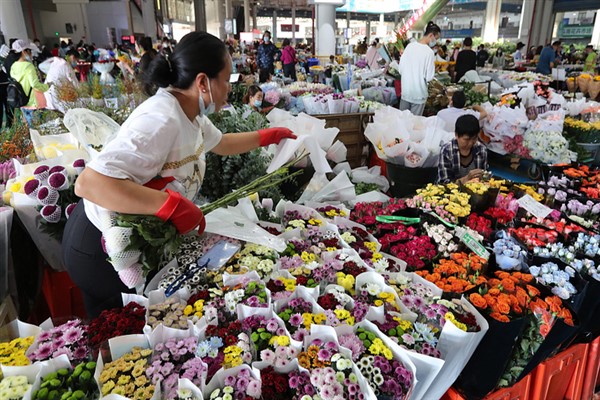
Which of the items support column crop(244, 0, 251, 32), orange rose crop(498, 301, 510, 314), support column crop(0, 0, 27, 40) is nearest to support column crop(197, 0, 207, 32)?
support column crop(244, 0, 251, 32)

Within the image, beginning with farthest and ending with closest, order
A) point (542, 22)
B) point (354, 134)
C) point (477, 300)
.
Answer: point (542, 22)
point (354, 134)
point (477, 300)

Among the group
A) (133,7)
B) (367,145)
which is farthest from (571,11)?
(133,7)

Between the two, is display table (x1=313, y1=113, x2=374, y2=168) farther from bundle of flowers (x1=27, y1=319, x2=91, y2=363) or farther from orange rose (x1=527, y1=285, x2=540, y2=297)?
bundle of flowers (x1=27, y1=319, x2=91, y2=363)

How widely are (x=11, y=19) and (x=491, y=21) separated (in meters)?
→ 21.2

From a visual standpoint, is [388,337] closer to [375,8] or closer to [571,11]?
[375,8]

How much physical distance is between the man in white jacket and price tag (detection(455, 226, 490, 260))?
3.62m

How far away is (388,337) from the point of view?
1201mm

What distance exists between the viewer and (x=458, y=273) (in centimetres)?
156

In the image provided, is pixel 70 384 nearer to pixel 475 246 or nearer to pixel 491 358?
pixel 491 358

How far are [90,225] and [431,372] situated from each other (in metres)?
1.21

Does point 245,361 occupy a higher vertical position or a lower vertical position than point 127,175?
lower

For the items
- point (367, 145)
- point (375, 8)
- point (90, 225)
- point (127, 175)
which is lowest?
point (367, 145)

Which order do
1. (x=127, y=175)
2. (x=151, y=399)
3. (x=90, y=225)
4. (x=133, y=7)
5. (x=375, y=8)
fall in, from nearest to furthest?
(x=151, y=399)
(x=127, y=175)
(x=90, y=225)
(x=375, y=8)
(x=133, y=7)

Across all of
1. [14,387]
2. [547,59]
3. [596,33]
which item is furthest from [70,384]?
[596,33]
